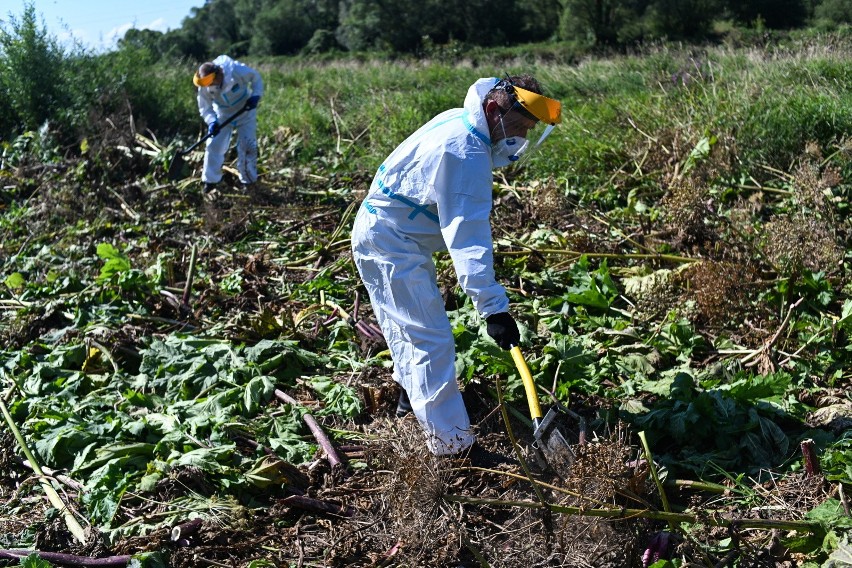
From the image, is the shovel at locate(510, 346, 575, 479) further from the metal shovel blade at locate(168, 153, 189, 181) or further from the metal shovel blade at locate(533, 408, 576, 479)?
the metal shovel blade at locate(168, 153, 189, 181)

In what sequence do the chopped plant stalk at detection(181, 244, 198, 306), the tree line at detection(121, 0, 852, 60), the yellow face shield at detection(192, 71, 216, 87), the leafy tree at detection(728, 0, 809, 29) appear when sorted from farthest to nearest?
the tree line at detection(121, 0, 852, 60)
the leafy tree at detection(728, 0, 809, 29)
the yellow face shield at detection(192, 71, 216, 87)
the chopped plant stalk at detection(181, 244, 198, 306)

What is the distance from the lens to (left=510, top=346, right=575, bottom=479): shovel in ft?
11.2

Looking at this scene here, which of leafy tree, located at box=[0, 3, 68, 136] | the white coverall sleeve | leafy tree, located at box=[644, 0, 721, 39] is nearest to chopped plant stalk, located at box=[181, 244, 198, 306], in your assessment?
the white coverall sleeve

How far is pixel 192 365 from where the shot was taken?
5.01 m

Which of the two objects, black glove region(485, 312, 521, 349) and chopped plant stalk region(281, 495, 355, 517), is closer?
black glove region(485, 312, 521, 349)

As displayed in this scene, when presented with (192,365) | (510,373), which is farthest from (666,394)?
(192,365)

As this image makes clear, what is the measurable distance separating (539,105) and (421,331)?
3.87 ft

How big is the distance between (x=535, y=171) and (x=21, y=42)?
8.48 m

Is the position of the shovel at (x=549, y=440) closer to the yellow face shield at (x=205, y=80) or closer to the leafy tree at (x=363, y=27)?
the yellow face shield at (x=205, y=80)

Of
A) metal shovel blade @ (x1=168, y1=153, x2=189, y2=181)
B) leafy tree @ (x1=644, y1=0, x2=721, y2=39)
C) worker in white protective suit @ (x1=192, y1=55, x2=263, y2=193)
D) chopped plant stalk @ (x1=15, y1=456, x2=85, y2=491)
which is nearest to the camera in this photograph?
chopped plant stalk @ (x1=15, y1=456, x2=85, y2=491)

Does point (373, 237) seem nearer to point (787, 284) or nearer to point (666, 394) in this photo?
point (666, 394)

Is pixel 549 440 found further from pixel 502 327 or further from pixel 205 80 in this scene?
pixel 205 80

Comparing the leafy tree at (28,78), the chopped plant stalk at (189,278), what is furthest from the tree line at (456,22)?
the chopped plant stalk at (189,278)

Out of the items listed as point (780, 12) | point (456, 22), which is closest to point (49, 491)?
point (780, 12)
